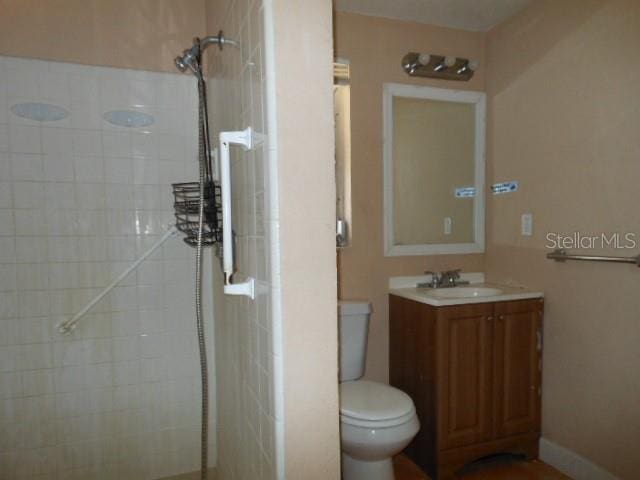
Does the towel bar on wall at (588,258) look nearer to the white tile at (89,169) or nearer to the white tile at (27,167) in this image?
the white tile at (89,169)

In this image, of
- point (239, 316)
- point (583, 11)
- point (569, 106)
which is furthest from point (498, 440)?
point (583, 11)

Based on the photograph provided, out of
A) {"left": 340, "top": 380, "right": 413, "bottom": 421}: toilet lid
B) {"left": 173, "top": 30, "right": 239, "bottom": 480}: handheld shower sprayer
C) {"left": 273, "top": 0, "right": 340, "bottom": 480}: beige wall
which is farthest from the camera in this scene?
{"left": 340, "top": 380, "right": 413, "bottom": 421}: toilet lid

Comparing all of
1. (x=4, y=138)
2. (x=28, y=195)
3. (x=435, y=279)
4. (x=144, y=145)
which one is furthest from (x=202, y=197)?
(x=435, y=279)

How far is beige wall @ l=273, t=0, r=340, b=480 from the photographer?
770 millimetres

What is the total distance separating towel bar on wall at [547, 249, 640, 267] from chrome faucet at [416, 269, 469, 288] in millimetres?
497

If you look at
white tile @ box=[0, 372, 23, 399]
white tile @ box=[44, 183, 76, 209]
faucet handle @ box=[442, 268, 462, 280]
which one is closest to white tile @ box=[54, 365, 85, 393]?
white tile @ box=[0, 372, 23, 399]

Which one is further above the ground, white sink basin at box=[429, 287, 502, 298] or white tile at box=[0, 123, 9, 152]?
white tile at box=[0, 123, 9, 152]

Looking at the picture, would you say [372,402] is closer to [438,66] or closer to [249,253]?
[249,253]

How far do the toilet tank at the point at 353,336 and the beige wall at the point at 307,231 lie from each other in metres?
1.01

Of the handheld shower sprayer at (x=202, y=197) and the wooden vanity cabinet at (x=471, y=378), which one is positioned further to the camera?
the wooden vanity cabinet at (x=471, y=378)

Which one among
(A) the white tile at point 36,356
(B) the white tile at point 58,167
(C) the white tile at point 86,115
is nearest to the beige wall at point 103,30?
(C) the white tile at point 86,115

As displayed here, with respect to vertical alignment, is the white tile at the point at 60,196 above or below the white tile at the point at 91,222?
above

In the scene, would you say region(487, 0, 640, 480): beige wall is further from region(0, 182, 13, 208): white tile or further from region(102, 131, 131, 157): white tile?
region(0, 182, 13, 208): white tile

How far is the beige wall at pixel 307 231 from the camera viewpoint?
2.53 feet
